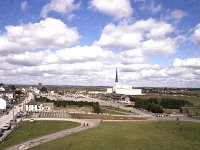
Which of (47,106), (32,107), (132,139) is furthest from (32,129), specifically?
(47,106)

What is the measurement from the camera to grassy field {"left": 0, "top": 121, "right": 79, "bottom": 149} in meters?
56.6

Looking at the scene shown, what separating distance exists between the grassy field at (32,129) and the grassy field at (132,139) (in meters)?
6.46

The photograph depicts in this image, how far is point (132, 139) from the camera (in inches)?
2406

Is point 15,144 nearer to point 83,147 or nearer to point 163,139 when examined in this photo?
point 83,147

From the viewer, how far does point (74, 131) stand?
69.2 m

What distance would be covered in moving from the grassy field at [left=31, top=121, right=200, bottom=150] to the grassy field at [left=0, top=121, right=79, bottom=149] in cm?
646

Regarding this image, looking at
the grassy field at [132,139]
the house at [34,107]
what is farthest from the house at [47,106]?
the grassy field at [132,139]

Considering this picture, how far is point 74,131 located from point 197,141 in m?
26.5

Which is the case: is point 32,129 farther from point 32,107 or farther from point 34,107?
point 34,107

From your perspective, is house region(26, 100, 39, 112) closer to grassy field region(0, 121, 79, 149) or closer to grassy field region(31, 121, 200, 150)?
grassy field region(0, 121, 79, 149)

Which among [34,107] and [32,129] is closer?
[32,129]

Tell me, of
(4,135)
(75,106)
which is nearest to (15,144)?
(4,135)

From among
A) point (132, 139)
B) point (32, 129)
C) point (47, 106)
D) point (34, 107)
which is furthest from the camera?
point (47, 106)

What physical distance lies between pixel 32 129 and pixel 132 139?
23.9 m
